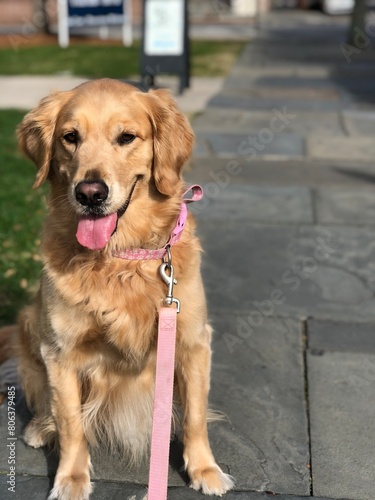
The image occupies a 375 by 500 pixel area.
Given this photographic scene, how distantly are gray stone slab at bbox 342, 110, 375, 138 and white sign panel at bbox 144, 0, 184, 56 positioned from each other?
3.30 metres

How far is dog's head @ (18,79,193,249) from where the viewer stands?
2799mm

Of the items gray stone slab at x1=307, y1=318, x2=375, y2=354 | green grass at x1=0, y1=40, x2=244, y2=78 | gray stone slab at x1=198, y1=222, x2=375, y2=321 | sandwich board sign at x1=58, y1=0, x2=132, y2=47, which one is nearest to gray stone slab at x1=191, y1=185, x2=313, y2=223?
gray stone slab at x1=198, y1=222, x2=375, y2=321

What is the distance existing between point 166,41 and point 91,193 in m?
9.82

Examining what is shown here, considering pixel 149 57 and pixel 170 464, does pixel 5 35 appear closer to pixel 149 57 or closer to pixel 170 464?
pixel 149 57

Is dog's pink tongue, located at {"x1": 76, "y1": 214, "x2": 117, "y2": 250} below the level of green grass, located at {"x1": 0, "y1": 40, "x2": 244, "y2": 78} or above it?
above

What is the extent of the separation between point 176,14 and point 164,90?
30.7ft

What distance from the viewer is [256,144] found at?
8625mm

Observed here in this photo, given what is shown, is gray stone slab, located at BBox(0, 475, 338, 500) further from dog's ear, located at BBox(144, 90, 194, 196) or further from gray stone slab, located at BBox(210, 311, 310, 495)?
dog's ear, located at BBox(144, 90, 194, 196)

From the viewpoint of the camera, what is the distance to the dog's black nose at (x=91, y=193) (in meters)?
2.71

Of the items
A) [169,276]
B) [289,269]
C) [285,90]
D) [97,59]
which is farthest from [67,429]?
[97,59]

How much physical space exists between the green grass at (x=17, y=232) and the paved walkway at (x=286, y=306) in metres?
1.30

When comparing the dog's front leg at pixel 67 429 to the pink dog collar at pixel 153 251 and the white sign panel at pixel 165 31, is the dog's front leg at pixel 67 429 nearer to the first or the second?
the pink dog collar at pixel 153 251

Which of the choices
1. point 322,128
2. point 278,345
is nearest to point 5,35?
point 322,128

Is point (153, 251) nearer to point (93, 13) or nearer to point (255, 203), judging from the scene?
point (255, 203)
